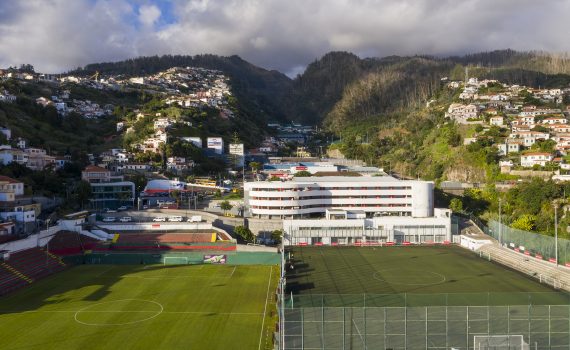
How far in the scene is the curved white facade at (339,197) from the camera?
61469mm

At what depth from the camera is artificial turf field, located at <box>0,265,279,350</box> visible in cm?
2700

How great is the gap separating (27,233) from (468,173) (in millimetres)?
66577

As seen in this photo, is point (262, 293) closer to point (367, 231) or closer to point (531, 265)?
point (367, 231)

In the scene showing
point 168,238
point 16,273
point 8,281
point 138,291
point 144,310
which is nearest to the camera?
point 144,310

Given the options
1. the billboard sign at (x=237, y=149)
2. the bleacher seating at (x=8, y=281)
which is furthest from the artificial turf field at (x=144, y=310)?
the billboard sign at (x=237, y=149)

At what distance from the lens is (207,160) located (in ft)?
339

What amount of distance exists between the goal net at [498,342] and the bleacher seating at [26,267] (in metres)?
34.0

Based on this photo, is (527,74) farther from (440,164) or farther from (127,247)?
(127,247)

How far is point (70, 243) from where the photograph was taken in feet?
167

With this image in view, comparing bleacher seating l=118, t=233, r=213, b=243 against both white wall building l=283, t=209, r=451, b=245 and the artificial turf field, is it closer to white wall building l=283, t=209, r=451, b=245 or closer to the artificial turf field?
the artificial turf field

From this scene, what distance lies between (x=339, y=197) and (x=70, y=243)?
33716 mm

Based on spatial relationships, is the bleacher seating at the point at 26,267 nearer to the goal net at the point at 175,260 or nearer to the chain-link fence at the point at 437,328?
the goal net at the point at 175,260

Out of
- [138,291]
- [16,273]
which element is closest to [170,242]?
[138,291]

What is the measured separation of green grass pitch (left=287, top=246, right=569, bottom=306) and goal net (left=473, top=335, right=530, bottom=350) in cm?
418
